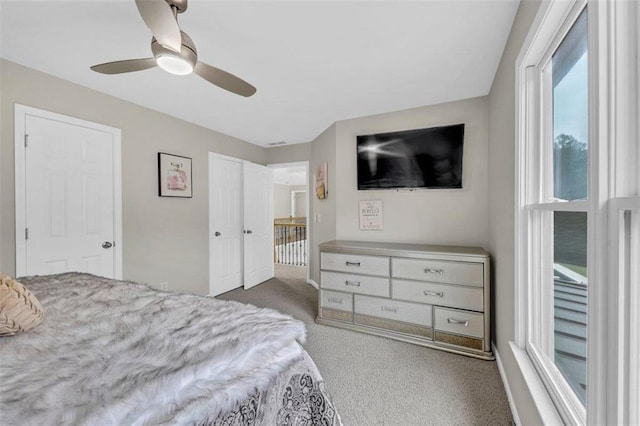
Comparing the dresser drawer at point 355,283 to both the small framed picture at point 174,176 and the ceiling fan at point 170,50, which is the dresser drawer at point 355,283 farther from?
the small framed picture at point 174,176

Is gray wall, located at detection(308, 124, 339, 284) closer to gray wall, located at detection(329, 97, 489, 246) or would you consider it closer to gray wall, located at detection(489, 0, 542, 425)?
A: gray wall, located at detection(329, 97, 489, 246)

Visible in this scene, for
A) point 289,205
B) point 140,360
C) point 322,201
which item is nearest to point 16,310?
point 140,360

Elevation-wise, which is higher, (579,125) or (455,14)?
(455,14)

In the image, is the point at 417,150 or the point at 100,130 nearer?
the point at 100,130

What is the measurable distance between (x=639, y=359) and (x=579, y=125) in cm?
81

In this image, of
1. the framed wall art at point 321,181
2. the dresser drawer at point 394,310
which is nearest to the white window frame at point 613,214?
the dresser drawer at point 394,310

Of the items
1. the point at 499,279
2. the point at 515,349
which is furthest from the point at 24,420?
the point at 499,279

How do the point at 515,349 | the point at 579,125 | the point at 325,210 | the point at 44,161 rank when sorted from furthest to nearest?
the point at 325,210
the point at 44,161
the point at 515,349
the point at 579,125

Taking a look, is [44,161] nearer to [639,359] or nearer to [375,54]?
[375,54]

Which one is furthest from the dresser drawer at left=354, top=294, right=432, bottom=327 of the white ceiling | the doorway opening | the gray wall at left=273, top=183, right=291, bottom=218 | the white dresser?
the gray wall at left=273, top=183, right=291, bottom=218

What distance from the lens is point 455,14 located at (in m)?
1.53

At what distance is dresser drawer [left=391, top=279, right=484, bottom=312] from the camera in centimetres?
221

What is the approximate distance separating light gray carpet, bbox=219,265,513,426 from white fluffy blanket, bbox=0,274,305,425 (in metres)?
1.13

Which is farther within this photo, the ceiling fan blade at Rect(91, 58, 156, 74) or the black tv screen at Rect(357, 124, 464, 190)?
the black tv screen at Rect(357, 124, 464, 190)
